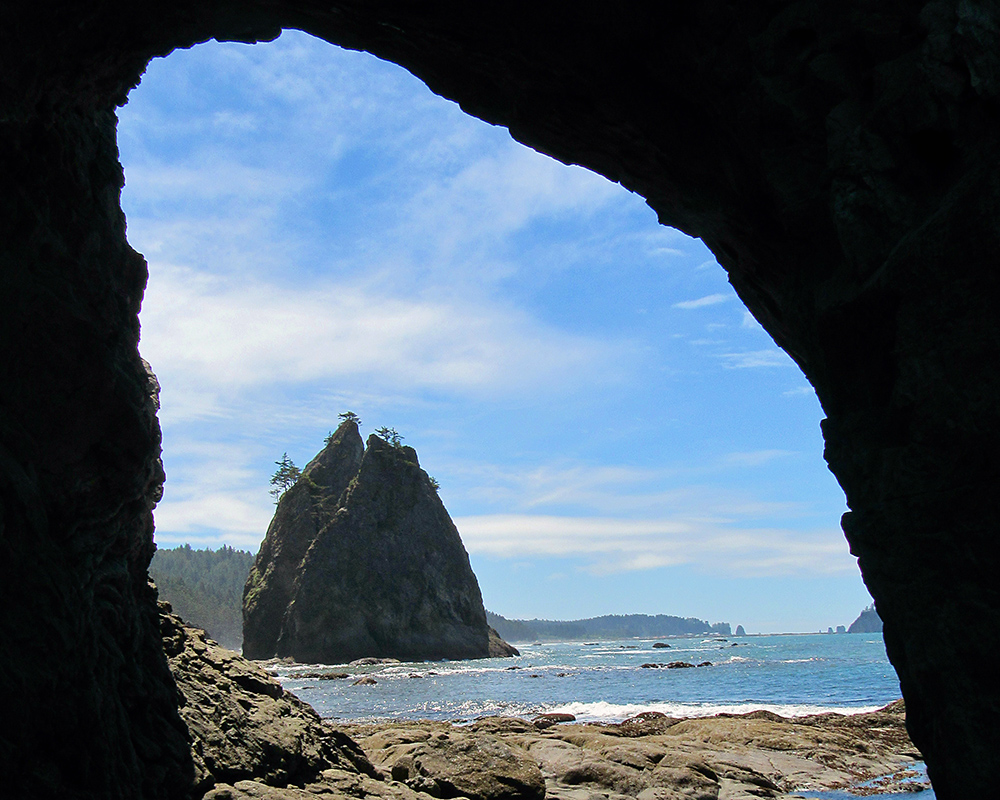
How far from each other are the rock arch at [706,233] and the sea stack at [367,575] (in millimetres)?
79964

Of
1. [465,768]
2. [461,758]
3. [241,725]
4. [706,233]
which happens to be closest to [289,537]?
[461,758]

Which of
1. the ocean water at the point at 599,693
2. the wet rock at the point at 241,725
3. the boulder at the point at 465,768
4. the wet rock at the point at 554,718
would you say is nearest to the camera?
the wet rock at the point at 241,725

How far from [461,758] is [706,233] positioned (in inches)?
419

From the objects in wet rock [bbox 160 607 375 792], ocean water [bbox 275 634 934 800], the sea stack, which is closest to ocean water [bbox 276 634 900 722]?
ocean water [bbox 275 634 934 800]

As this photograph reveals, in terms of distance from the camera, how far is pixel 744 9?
28.7 ft

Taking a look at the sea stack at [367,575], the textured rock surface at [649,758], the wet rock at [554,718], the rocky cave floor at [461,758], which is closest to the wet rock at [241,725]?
the rocky cave floor at [461,758]

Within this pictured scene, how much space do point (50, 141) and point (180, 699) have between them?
8.31 m

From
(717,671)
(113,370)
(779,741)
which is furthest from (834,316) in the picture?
(717,671)

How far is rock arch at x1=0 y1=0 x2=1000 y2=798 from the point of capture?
6488 mm

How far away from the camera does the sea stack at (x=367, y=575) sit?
85875mm

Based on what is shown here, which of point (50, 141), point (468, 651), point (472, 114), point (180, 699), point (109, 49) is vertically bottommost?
point (468, 651)

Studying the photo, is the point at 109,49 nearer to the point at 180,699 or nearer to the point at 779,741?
the point at 180,699

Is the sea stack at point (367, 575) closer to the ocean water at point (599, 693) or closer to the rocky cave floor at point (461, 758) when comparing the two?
the ocean water at point (599, 693)

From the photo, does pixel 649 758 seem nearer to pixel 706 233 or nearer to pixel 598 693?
pixel 706 233
